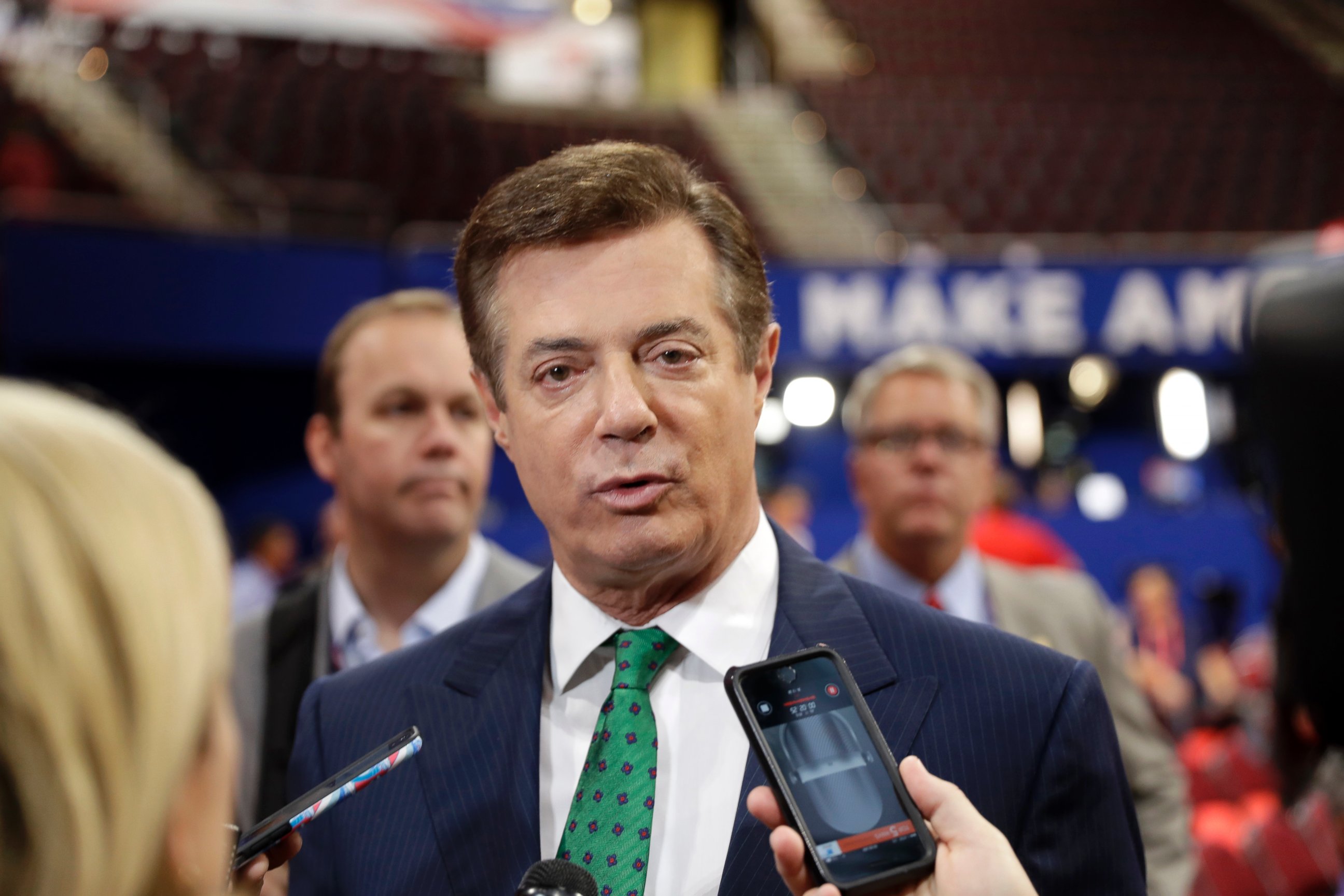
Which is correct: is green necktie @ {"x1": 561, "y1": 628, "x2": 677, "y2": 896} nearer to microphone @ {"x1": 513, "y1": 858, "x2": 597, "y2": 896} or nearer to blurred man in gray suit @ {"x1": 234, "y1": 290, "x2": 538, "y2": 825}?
microphone @ {"x1": 513, "y1": 858, "x2": 597, "y2": 896}

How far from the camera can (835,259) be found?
9555 mm

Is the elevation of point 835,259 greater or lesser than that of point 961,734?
greater

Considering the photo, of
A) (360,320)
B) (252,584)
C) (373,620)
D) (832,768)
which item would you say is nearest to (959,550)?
(373,620)

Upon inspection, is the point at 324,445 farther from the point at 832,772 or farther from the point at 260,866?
the point at 832,772

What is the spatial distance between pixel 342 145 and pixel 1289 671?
11.3m

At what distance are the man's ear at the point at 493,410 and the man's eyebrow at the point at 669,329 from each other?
28 centimetres

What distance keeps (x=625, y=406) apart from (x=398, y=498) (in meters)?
1.16

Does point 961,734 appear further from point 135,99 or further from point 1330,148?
point 1330,148

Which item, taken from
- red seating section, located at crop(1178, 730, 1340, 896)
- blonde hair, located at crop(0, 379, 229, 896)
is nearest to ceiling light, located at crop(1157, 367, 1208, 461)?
red seating section, located at crop(1178, 730, 1340, 896)

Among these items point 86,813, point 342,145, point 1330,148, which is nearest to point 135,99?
point 342,145

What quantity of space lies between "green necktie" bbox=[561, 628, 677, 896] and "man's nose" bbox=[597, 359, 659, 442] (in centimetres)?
26

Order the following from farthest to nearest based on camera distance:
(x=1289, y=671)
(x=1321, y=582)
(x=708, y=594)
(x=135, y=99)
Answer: (x=135, y=99) → (x=708, y=594) → (x=1289, y=671) → (x=1321, y=582)

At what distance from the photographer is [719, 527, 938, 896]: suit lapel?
4.21 ft

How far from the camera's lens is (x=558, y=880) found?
1084 mm
